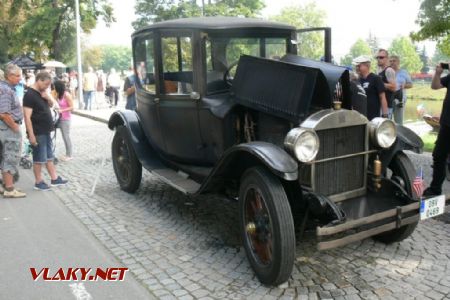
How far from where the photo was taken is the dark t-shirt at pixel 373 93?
22.2 feet

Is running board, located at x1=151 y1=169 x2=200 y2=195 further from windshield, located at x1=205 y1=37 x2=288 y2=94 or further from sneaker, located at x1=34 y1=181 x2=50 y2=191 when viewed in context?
sneaker, located at x1=34 y1=181 x2=50 y2=191

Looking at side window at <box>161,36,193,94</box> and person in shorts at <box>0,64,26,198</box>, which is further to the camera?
person in shorts at <box>0,64,26,198</box>

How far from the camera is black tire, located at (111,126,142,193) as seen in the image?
603cm

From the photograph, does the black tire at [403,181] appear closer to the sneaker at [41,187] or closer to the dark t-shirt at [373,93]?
the dark t-shirt at [373,93]

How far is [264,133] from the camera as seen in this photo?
4.37 m

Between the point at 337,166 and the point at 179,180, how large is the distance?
73.4 inches

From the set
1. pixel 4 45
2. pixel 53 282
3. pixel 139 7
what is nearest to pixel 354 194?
pixel 53 282

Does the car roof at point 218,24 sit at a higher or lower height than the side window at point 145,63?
higher

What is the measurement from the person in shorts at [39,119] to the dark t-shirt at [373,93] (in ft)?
14.7

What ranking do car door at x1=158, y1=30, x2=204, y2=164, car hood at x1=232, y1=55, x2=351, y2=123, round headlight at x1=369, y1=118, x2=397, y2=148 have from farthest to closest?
1. car door at x1=158, y1=30, x2=204, y2=164
2. round headlight at x1=369, y1=118, x2=397, y2=148
3. car hood at x1=232, y1=55, x2=351, y2=123

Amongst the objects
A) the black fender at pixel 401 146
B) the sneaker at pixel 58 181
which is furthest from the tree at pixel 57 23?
the black fender at pixel 401 146

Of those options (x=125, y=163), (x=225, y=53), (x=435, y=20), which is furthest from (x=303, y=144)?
(x=435, y=20)

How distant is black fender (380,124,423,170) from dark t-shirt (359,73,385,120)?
2410 millimetres

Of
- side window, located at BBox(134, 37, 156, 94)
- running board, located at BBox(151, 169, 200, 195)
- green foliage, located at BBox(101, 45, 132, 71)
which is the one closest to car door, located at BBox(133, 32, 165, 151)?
side window, located at BBox(134, 37, 156, 94)
